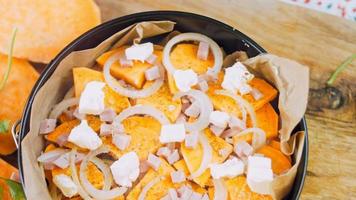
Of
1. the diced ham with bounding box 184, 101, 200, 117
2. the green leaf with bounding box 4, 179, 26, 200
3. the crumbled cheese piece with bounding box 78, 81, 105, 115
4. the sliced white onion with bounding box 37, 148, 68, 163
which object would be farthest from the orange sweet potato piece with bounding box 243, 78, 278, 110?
the green leaf with bounding box 4, 179, 26, 200

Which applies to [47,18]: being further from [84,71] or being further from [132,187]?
[132,187]

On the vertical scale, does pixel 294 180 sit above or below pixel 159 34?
below

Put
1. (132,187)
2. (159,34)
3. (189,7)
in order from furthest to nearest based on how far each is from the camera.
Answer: (189,7), (159,34), (132,187)

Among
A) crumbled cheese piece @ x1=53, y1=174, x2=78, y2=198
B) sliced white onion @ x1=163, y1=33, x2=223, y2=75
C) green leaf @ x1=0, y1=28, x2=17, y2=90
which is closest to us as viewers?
crumbled cheese piece @ x1=53, y1=174, x2=78, y2=198

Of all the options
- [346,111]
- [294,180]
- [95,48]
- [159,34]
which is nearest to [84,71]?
[95,48]

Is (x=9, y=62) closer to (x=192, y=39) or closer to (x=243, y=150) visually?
(x=192, y=39)

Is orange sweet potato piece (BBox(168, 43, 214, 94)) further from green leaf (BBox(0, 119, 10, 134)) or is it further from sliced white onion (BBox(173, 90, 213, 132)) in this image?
green leaf (BBox(0, 119, 10, 134))

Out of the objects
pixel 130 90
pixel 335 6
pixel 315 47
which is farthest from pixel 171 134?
pixel 335 6
